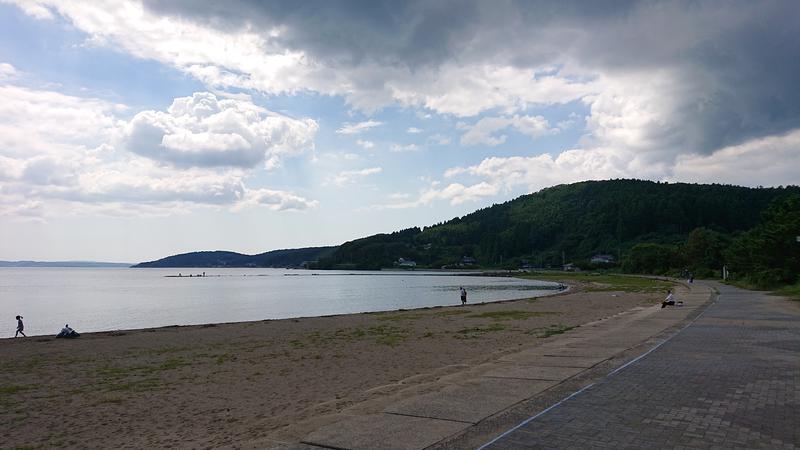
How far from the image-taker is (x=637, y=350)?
48.7 feet

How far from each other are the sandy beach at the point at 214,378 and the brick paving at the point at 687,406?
3860 mm

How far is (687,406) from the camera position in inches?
343

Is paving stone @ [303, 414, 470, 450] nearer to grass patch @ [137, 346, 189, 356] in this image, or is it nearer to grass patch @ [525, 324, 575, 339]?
grass patch @ [525, 324, 575, 339]

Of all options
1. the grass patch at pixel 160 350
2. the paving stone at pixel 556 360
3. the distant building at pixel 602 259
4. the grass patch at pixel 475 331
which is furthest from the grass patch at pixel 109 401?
the distant building at pixel 602 259

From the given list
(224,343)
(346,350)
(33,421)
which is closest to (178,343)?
(224,343)

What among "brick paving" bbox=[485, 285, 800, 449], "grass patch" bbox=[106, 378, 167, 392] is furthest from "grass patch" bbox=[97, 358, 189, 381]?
"brick paving" bbox=[485, 285, 800, 449]

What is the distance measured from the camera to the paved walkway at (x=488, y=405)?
7453mm

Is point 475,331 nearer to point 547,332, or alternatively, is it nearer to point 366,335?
point 547,332

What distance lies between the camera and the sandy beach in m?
10.6

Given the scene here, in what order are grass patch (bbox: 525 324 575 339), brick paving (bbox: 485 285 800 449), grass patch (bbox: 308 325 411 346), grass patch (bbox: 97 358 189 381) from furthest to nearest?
grass patch (bbox: 308 325 411 346) → grass patch (bbox: 525 324 575 339) → grass patch (bbox: 97 358 189 381) → brick paving (bbox: 485 285 800 449)

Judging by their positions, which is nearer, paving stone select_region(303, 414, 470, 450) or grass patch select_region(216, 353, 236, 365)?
paving stone select_region(303, 414, 470, 450)

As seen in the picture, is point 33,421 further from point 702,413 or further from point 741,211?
point 741,211

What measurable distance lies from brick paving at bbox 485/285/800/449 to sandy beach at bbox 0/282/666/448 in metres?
Answer: 3.86

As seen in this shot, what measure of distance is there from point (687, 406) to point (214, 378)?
41.7 ft
